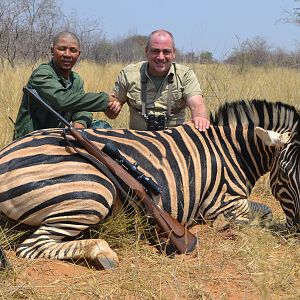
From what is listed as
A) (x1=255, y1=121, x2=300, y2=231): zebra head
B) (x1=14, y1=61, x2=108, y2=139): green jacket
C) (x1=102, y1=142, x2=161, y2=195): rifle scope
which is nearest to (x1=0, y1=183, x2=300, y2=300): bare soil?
(x1=255, y1=121, x2=300, y2=231): zebra head

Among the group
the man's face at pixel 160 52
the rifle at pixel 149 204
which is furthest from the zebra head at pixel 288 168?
the man's face at pixel 160 52

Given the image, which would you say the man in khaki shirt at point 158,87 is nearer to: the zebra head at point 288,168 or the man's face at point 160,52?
the man's face at point 160,52

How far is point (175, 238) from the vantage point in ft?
10.4

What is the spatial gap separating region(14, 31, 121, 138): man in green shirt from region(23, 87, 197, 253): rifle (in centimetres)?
69

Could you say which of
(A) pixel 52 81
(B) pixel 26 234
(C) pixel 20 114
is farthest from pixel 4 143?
(B) pixel 26 234

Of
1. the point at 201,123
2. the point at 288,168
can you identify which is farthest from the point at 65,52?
the point at 288,168

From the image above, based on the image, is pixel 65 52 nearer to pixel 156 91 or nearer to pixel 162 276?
pixel 156 91

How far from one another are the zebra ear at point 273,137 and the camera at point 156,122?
1314 millimetres

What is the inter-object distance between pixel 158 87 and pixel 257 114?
1231 millimetres

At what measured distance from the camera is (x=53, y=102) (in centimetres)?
397

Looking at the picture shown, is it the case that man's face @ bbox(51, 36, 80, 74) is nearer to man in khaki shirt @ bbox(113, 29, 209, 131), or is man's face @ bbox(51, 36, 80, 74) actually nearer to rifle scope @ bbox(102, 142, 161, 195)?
man in khaki shirt @ bbox(113, 29, 209, 131)

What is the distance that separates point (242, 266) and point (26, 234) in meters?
1.39

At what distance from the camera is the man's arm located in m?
3.85

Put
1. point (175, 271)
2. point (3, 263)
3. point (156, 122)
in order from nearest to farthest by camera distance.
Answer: point (3, 263) → point (175, 271) → point (156, 122)
